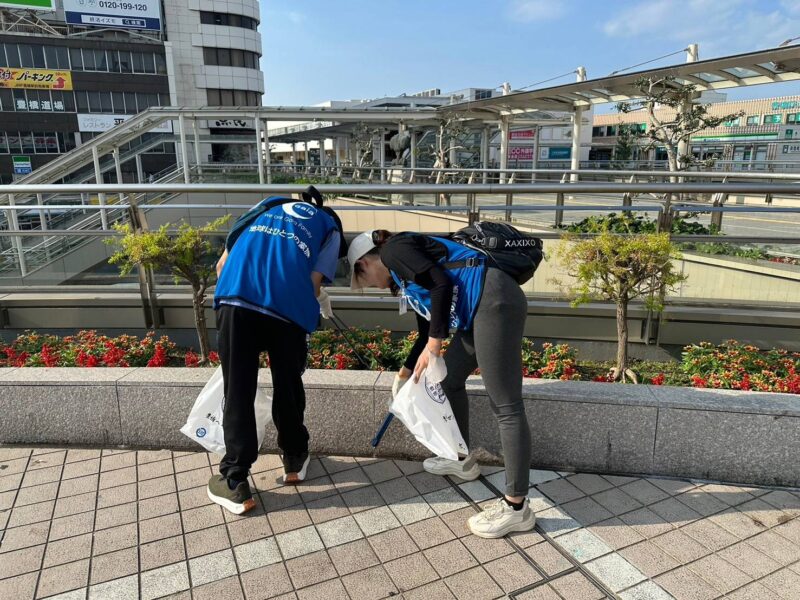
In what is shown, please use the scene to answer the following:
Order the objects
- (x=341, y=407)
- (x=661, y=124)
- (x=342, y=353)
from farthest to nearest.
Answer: (x=661, y=124) < (x=342, y=353) < (x=341, y=407)

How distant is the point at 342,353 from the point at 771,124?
168 ft

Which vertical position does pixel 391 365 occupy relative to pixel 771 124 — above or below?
below

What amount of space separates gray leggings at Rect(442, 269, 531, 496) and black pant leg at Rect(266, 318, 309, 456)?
777 mm

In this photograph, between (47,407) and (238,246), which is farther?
(47,407)

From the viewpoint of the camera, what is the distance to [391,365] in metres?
3.97

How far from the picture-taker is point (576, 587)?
2248 mm

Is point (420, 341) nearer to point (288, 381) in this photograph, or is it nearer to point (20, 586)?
point (288, 381)

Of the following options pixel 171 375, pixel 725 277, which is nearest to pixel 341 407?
pixel 171 375

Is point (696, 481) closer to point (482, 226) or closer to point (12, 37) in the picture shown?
point (482, 226)

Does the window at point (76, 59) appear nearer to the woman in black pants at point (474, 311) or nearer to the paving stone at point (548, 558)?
the woman in black pants at point (474, 311)

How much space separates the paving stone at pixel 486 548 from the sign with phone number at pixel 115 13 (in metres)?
55.6

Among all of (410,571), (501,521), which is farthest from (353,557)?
(501,521)

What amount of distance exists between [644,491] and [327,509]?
1.60m

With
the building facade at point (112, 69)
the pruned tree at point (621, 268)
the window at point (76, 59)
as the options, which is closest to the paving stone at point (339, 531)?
the pruned tree at point (621, 268)
